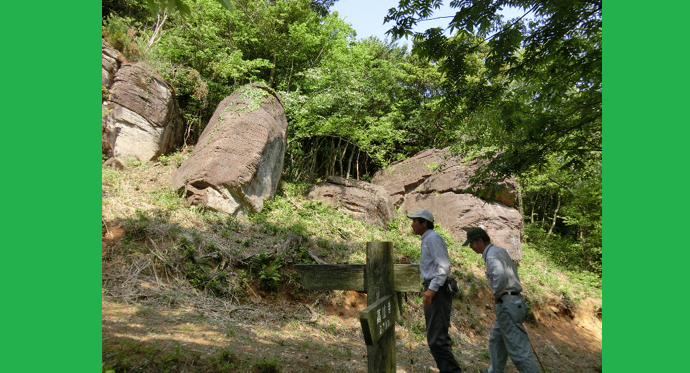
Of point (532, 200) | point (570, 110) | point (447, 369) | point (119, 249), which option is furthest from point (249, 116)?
point (532, 200)

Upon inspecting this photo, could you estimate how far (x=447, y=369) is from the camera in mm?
4105

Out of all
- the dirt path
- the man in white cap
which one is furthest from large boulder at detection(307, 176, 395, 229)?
the man in white cap

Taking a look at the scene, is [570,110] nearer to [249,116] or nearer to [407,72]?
[249,116]

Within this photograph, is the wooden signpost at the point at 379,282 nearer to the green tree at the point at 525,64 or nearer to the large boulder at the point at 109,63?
the green tree at the point at 525,64

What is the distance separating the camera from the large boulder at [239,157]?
10469 millimetres

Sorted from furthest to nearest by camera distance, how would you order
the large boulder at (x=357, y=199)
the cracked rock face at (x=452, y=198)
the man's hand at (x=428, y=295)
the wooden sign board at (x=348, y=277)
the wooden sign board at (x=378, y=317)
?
the cracked rock face at (x=452, y=198) → the large boulder at (x=357, y=199) → the man's hand at (x=428, y=295) → the wooden sign board at (x=348, y=277) → the wooden sign board at (x=378, y=317)

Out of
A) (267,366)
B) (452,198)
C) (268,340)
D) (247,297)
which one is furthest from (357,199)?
(267,366)

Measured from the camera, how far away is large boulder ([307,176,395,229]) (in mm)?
13805

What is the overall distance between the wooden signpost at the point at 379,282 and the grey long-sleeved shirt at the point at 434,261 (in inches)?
22.8

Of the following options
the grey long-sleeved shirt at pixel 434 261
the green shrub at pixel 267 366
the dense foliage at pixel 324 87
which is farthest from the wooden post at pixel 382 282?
the dense foliage at pixel 324 87

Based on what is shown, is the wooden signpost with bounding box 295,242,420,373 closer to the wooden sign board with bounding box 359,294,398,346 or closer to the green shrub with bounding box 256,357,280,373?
the wooden sign board with bounding box 359,294,398,346

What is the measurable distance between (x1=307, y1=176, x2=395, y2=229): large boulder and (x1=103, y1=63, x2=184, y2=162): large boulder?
608 centimetres

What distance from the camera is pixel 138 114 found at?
13.2 m

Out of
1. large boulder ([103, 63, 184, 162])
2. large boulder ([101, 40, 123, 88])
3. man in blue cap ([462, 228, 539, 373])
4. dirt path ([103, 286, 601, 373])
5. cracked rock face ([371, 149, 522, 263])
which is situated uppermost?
large boulder ([101, 40, 123, 88])
